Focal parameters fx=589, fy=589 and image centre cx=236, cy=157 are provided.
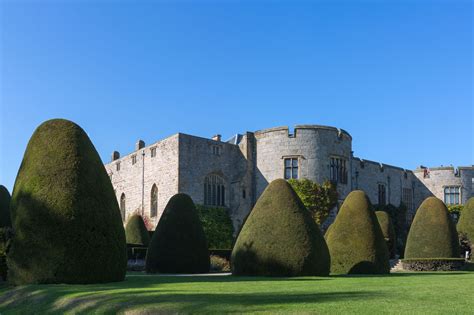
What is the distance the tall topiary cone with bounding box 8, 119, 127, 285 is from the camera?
1342 centimetres

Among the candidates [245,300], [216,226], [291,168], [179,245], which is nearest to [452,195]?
[291,168]

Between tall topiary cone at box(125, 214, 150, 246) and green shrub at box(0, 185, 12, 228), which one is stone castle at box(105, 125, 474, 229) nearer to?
tall topiary cone at box(125, 214, 150, 246)

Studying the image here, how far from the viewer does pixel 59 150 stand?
14328mm

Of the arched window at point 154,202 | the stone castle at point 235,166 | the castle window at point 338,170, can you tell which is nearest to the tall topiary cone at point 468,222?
the stone castle at point 235,166

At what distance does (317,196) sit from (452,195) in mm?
18885

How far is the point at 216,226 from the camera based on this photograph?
35438mm

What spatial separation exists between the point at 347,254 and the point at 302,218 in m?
3.75

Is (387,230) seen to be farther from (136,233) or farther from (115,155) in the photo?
(115,155)

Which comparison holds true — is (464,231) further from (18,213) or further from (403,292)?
(18,213)

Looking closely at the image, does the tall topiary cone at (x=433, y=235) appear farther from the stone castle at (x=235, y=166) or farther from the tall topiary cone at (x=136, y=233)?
the tall topiary cone at (x=136, y=233)

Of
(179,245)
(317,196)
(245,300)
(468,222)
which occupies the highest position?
(317,196)

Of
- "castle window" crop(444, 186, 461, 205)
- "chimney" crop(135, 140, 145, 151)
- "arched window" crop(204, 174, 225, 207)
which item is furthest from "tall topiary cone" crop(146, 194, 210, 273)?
"castle window" crop(444, 186, 461, 205)

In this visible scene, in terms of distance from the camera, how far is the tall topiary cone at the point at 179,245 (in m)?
20.8

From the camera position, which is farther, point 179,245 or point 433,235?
point 433,235
